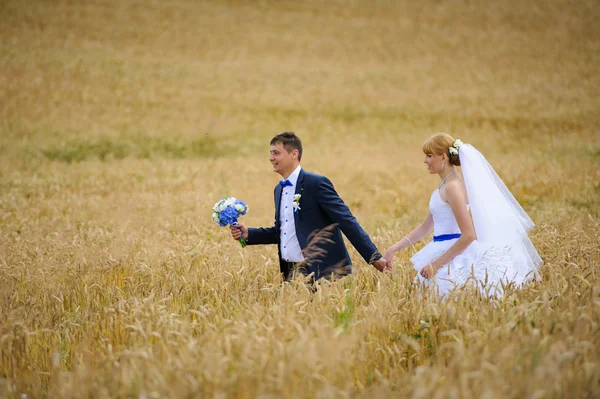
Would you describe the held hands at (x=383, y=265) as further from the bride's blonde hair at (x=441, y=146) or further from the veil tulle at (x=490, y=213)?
the bride's blonde hair at (x=441, y=146)

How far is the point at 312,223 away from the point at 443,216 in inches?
48.1

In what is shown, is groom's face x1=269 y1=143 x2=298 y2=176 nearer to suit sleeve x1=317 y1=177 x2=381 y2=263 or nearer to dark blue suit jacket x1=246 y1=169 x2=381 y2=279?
dark blue suit jacket x1=246 y1=169 x2=381 y2=279

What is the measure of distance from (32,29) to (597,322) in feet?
125

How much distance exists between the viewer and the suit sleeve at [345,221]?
15.6 feet

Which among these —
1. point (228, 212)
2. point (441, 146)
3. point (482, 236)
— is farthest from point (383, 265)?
point (228, 212)

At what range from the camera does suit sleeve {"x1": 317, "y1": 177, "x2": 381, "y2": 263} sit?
187 inches

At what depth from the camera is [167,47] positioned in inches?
1372

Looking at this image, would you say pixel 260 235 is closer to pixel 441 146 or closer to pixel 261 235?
pixel 261 235

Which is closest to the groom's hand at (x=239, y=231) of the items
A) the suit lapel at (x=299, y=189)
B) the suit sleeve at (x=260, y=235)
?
the suit sleeve at (x=260, y=235)

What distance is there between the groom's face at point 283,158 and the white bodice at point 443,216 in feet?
4.44

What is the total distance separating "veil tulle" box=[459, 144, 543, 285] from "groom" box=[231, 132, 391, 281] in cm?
99

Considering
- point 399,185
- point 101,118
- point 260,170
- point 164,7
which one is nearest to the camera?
point 399,185

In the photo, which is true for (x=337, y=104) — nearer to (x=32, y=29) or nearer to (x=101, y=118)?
(x=101, y=118)

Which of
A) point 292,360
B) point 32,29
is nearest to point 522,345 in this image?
point 292,360
